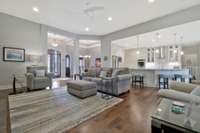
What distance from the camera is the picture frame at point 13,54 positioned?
209 inches

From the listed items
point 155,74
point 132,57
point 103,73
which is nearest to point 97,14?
point 103,73

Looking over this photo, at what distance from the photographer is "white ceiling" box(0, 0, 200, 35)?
4.14 meters

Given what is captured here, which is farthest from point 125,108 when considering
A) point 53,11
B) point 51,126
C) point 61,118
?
point 53,11

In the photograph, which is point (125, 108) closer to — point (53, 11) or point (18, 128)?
point (18, 128)

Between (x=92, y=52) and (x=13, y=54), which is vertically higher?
(x=92, y=52)

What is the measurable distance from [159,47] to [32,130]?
32.8 ft

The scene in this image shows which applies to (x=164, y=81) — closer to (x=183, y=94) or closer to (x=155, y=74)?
(x=155, y=74)

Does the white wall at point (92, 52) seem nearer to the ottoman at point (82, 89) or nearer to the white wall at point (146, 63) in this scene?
the white wall at point (146, 63)

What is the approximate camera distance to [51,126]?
2123mm

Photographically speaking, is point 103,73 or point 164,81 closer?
point 103,73

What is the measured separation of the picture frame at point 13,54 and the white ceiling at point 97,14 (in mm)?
1597

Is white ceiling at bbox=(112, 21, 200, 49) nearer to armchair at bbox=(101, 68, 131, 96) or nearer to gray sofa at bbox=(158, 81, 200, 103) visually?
armchair at bbox=(101, 68, 131, 96)

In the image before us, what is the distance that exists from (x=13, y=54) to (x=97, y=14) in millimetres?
4332

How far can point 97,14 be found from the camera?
4984mm
